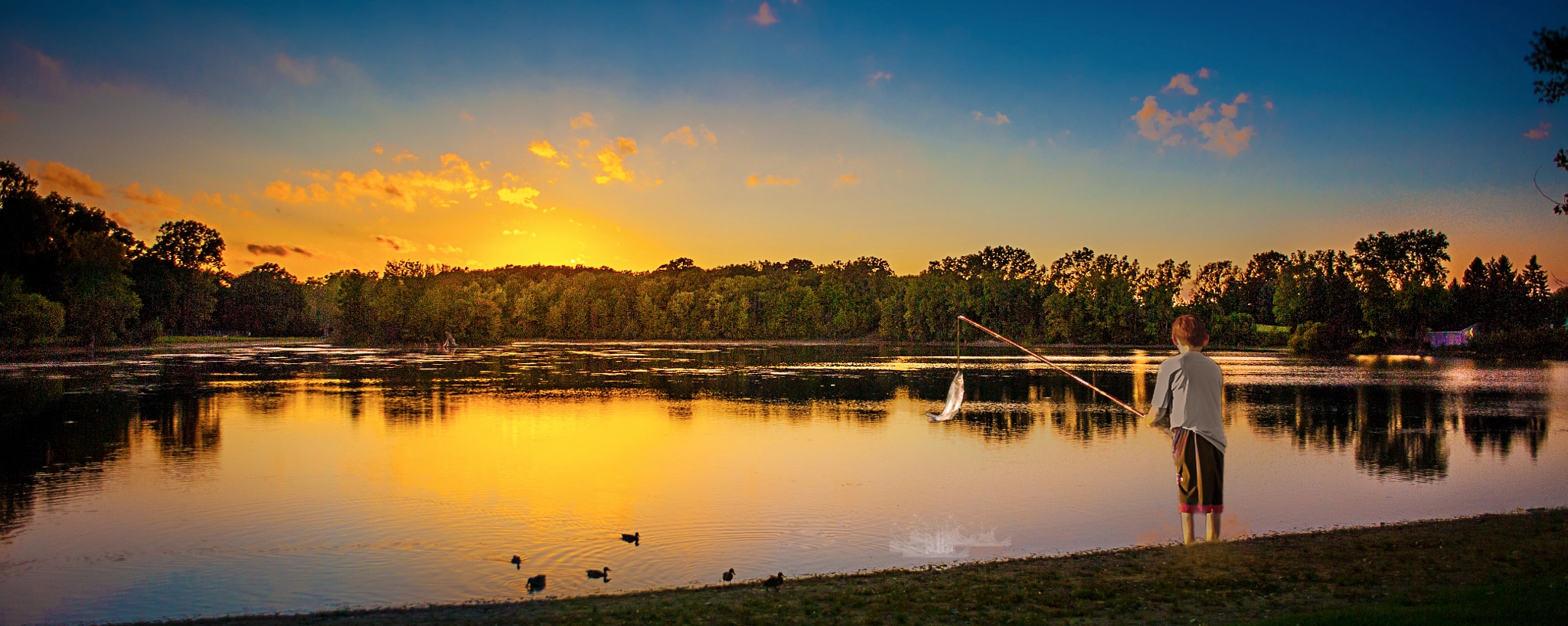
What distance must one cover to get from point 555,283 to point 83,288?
97899 millimetres

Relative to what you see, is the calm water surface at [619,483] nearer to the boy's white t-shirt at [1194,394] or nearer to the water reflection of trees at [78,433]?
the water reflection of trees at [78,433]

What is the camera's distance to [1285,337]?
10850cm

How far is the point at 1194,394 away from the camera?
872cm

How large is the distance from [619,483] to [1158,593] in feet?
37.2

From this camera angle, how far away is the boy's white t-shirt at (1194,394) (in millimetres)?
8617

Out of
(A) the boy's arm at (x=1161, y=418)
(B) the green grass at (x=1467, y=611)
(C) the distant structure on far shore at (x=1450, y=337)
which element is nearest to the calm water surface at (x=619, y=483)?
(A) the boy's arm at (x=1161, y=418)

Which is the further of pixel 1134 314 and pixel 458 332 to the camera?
pixel 1134 314

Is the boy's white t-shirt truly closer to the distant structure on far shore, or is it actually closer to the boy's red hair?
Result: the boy's red hair

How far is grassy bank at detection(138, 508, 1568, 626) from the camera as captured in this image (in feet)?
23.7

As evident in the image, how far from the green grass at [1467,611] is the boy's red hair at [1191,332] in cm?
267

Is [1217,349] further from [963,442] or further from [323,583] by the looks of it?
[323,583]

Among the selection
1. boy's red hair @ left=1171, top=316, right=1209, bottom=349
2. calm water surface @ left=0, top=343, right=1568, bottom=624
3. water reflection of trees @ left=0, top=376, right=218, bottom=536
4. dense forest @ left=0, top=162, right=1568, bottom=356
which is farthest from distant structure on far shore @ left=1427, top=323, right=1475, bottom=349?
water reflection of trees @ left=0, top=376, right=218, bottom=536

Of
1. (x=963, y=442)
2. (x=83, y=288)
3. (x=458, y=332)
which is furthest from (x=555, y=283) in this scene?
(x=963, y=442)

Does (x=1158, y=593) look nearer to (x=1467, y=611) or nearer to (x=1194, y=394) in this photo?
(x=1194, y=394)
